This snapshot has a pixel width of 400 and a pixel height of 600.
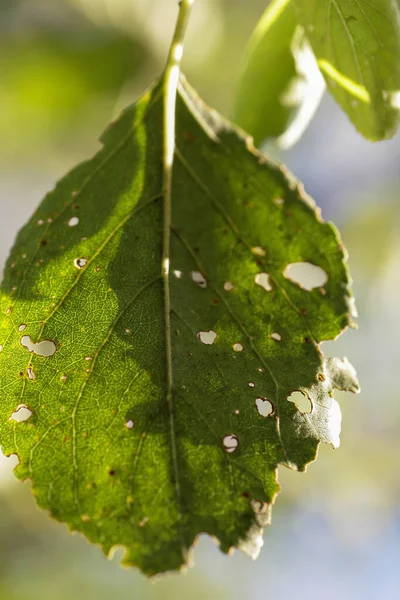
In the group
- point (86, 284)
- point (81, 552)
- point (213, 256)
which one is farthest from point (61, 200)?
point (81, 552)

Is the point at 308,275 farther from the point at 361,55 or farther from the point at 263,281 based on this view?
the point at 361,55

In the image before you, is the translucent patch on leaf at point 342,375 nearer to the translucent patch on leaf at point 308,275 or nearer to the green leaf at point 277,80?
the translucent patch on leaf at point 308,275

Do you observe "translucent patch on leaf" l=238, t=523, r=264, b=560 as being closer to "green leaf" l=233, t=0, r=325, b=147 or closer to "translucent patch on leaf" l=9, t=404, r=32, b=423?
"translucent patch on leaf" l=9, t=404, r=32, b=423

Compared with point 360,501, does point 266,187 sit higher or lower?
higher

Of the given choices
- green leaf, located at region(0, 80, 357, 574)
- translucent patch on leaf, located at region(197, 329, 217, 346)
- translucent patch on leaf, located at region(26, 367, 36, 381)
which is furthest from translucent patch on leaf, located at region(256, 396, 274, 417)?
translucent patch on leaf, located at region(26, 367, 36, 381)

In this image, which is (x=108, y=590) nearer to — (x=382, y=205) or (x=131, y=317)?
(x=382, y=205)

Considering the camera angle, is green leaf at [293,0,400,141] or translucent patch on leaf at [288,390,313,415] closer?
green leaf at [293,0,400,141]
